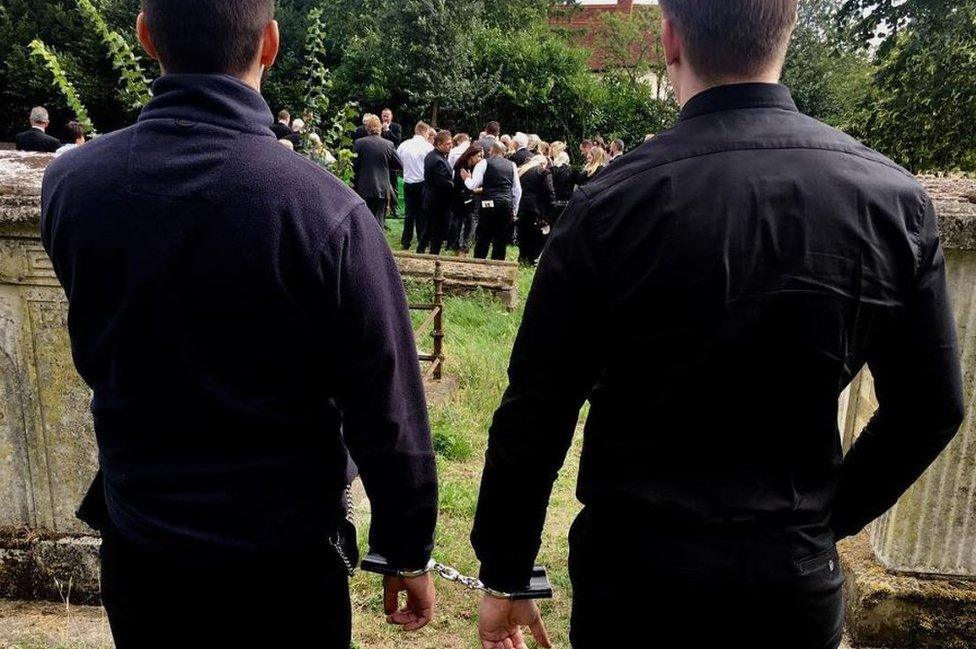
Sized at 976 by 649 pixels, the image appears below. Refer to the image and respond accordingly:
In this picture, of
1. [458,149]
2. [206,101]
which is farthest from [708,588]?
[458,149]

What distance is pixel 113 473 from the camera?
73.8 inches

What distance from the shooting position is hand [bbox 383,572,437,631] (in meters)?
2.00

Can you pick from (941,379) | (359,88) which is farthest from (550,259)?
(359,88)

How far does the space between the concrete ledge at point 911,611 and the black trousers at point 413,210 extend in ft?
33.5

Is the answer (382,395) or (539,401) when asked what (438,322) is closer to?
(382,395)

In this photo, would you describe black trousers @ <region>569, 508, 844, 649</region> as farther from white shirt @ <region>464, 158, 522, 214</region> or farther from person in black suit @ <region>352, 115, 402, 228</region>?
white shirt @ <region>464, 158, 522, 214</region>

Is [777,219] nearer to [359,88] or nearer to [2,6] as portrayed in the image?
[359,88]

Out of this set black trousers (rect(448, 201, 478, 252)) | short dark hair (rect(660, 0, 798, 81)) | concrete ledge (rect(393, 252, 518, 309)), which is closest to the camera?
short dark hair (rect(660, 0, 798, 81))

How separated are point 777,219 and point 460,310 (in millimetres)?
7138

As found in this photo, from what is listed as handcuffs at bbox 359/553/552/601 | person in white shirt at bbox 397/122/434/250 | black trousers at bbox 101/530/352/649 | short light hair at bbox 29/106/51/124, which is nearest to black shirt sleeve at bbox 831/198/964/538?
handcuffs at bbox 359/553/552/601

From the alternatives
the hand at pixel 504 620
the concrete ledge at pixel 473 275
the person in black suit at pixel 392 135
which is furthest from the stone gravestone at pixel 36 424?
the person in black suit at pixel 392 135

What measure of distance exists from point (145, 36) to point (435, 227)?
1084 cm

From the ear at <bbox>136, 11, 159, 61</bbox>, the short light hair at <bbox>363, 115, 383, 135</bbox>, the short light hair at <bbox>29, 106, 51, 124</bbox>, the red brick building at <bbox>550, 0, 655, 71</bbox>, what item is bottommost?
the short light hair at <bbox>29, 106, 51, 124</bbox>

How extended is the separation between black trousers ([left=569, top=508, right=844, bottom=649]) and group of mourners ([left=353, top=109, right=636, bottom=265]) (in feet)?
33.2
